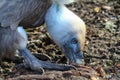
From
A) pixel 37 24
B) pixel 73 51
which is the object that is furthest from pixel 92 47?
pixel 37 24

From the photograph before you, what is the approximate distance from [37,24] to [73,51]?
35 centimetres

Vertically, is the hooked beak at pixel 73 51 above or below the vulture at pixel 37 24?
below

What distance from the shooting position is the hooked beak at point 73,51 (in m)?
4.33

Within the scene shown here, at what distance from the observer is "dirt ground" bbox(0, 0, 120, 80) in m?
4.12

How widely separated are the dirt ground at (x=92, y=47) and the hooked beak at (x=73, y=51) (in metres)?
0.16

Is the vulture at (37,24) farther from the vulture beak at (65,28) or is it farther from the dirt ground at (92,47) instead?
the dirt ground at (92,47)

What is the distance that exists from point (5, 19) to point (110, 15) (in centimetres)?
180

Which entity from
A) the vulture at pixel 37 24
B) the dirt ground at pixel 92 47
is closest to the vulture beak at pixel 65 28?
the vulture at pixel 37 24

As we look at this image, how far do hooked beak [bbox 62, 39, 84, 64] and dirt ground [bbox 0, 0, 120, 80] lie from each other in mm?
159

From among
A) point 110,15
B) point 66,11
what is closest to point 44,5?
point 66,11

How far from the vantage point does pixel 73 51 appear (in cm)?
436

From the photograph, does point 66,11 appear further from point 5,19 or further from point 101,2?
point 101,2

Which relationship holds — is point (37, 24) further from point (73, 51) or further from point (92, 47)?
point (92, 47)

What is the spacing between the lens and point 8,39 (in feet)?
13.5
